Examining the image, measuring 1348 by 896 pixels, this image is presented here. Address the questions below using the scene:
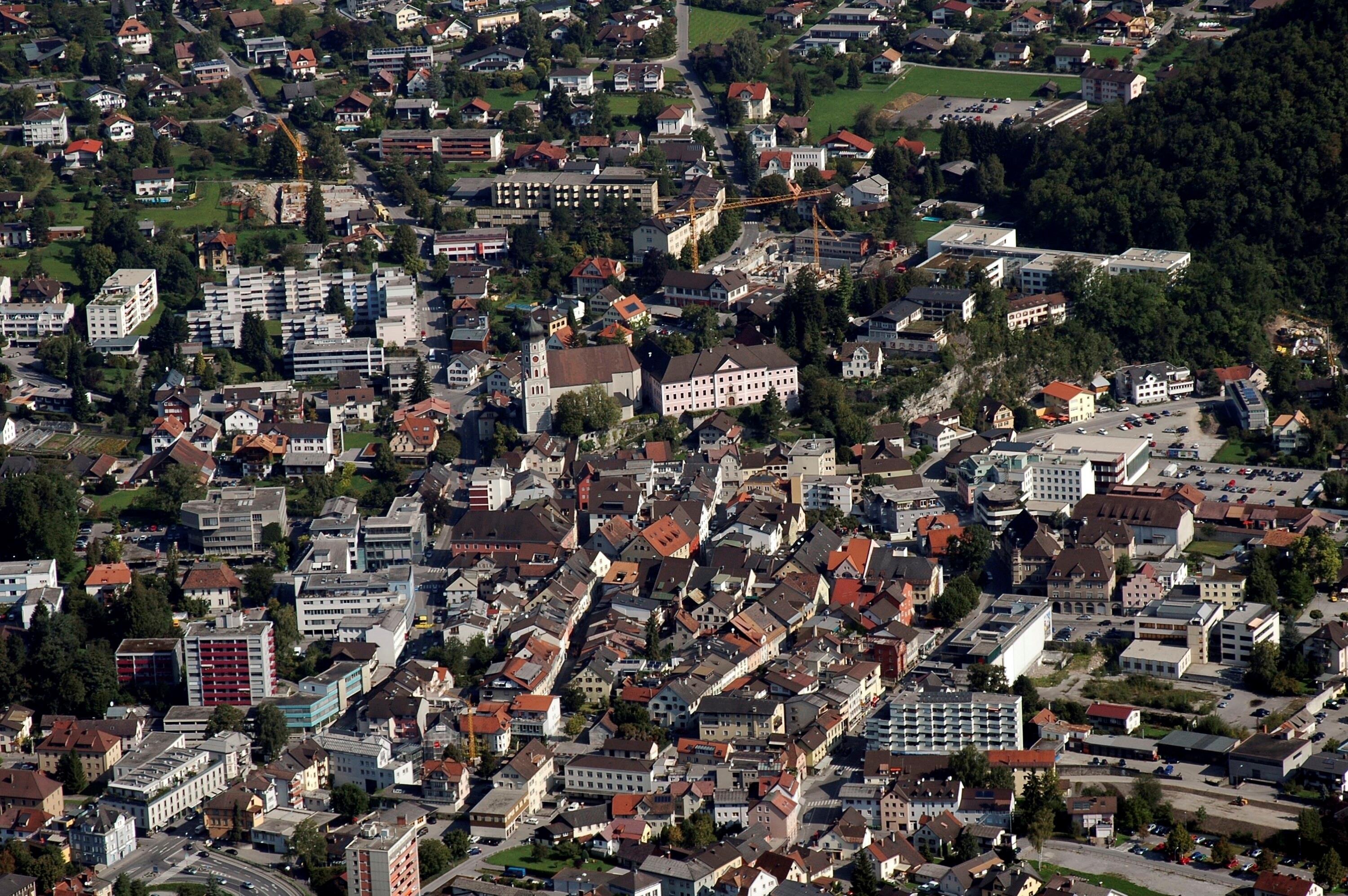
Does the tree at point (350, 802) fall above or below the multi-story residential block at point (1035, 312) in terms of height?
below

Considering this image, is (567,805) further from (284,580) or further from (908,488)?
(908,488)

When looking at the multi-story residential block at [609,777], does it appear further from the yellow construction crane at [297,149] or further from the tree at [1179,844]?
the yellow construction crane at [297,149]

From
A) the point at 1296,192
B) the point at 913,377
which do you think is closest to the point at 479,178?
the point at 913,377

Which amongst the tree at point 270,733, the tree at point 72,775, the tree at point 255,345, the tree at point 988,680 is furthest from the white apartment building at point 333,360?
the tree at point 988,680

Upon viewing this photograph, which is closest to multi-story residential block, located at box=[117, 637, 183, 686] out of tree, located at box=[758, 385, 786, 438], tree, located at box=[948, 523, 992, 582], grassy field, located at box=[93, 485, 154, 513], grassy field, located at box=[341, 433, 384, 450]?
grassy field, located at box=[93, 485, 154, 513]

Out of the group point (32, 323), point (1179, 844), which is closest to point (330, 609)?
point (1179, 844)

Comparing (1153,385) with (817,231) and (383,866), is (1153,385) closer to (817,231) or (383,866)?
(817,231)

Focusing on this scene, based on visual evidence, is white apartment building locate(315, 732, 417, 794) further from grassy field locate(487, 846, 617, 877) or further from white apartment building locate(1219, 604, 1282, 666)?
white apartment building locate(1219, 604, 1282, 666)
